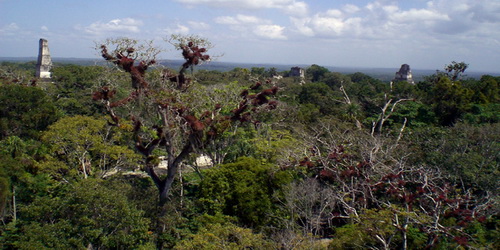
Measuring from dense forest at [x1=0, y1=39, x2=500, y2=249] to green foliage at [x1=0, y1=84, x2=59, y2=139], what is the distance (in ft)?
0.19

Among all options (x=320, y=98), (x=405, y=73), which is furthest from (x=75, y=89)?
(x=405, y=73)

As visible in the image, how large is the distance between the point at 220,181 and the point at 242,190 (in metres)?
0.77

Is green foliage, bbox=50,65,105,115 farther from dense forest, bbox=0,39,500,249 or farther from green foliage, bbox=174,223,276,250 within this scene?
green foliage, bbox=174,223,276,250

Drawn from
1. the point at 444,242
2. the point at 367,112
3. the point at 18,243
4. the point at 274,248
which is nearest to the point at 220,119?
the point at 274,248

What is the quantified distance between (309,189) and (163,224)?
13.5 feet

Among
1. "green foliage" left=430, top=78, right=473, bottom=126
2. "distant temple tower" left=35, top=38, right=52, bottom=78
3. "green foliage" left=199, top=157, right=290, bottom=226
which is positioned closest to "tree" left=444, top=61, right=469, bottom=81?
"green foliage" left=430, top=78, right=473, bottom=126

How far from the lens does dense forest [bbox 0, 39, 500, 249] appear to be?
28.4 feet

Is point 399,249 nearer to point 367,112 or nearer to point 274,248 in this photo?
point 274,248

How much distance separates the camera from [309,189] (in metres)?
10.5

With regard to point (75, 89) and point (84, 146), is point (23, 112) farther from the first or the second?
point (75, 89)

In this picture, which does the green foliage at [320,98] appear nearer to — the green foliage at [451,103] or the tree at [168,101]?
the green foliage at [451,103]

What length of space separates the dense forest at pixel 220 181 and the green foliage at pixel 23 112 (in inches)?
2.3

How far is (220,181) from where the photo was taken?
11.5 m

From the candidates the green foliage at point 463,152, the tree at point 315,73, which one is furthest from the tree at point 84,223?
the tree at point 315,73
